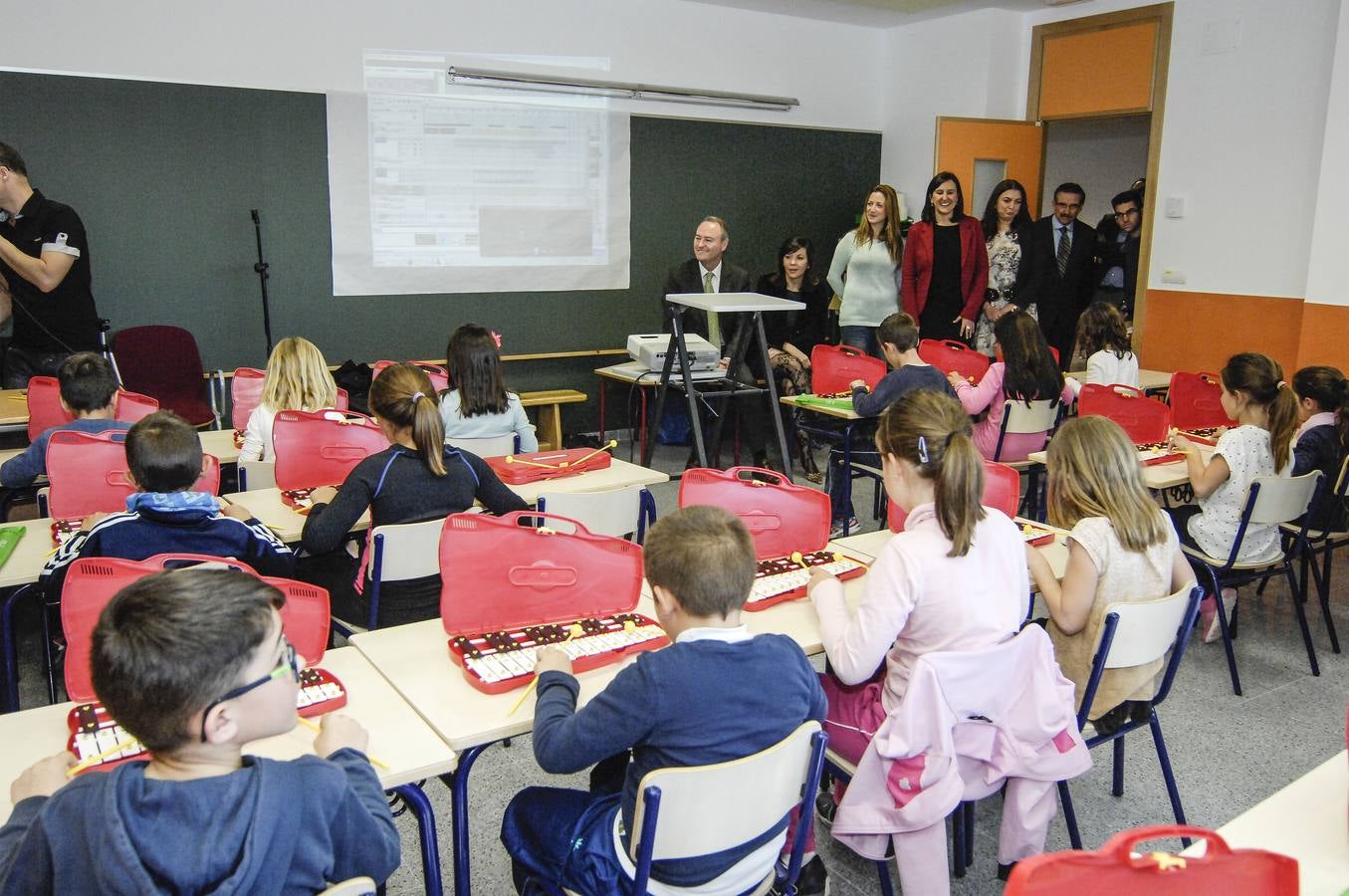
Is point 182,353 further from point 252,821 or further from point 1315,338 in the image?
point 1315,338

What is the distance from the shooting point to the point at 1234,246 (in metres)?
6.03

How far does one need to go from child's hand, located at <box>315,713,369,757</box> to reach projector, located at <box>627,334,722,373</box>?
3715 mm

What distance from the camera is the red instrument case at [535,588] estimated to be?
197 cm

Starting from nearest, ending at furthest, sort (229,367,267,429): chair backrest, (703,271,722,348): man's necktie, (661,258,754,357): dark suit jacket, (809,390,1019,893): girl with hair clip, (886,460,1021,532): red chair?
(809,390,1019,893): girl with hair clip
(886,460,1021,532): red chair
(229,367,267,429): chair backrest
(703,271,722,348): man's necktie
(661,258,754,357): dark suit jacket

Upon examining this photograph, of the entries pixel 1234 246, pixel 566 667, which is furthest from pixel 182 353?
pixel 1234 246

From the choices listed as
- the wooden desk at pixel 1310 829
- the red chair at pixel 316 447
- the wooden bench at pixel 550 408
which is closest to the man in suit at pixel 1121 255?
the wooden bench at pixel 550 408

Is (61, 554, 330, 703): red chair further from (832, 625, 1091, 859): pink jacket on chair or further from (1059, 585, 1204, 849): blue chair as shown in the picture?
(1059, 585, 1204, 849): blue chair

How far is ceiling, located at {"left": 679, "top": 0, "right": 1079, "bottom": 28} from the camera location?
6887 millimetres

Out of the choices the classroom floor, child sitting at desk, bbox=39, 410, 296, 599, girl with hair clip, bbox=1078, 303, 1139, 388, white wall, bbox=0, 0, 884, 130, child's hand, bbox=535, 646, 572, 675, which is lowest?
the classroom floor

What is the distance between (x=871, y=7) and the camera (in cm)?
710

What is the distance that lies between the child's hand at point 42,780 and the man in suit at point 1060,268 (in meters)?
6.04

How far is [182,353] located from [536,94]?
2691 mm

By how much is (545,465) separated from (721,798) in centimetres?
208

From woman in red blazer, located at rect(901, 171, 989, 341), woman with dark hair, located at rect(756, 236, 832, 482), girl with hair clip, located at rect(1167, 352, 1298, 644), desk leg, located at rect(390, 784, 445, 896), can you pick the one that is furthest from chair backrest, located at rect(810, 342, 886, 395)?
desk leg, located at rect(390, 784, 445, 896)
